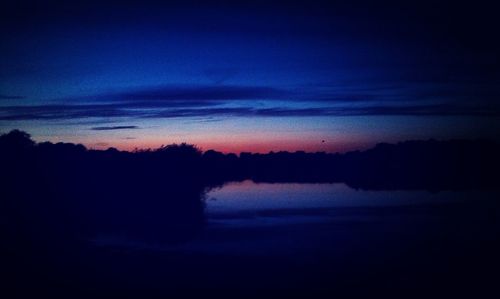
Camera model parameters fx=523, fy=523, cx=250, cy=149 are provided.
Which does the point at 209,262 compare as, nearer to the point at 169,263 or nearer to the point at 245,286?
the point at 169,263

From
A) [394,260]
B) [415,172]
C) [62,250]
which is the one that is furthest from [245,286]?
[415,172]

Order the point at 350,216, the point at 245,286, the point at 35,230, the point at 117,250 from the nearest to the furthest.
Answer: the point at 245,286
the point at 117,250
the point at 35,230
the point at 350,216

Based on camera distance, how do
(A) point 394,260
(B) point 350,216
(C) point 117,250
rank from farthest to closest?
(B) point 350,216, (C) point 117,250, (A) point 394,260

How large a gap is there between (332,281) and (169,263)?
11.7ft

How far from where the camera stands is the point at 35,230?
14891 mm

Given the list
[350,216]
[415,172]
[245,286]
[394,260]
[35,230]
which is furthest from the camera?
[415,172]

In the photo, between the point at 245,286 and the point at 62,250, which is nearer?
the point at 245,286

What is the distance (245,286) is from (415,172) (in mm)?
24973

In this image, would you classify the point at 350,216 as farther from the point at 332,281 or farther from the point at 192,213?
the point at 332,281

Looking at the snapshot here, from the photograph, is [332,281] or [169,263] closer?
[332,281]

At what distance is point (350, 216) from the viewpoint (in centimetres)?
1702

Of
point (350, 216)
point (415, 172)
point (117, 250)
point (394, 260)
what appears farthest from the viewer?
point (415, 172)

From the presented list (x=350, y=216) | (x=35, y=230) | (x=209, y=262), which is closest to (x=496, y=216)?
(x=350, y=216)

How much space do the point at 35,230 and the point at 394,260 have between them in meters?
9.93
